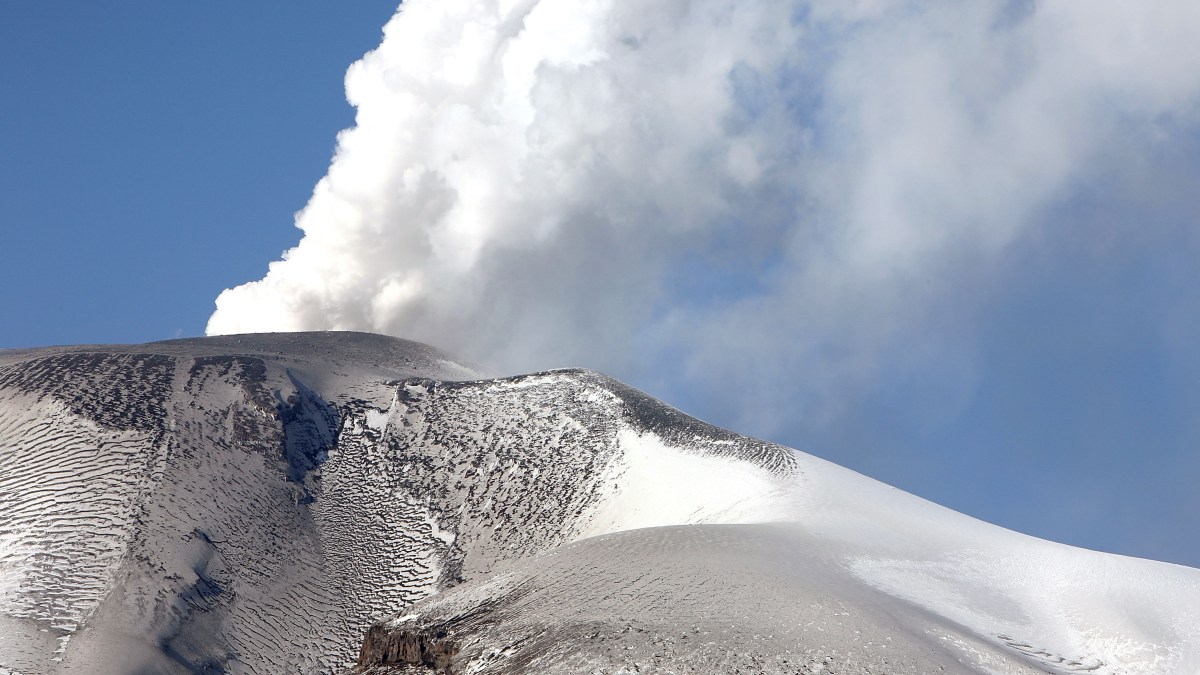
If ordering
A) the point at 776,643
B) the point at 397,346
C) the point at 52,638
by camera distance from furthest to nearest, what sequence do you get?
1. the point at 397,346
2. the point at 52,638
3. the point at 776,643

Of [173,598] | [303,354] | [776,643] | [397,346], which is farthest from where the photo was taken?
[397,346]

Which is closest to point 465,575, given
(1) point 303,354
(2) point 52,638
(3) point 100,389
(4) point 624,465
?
(4) point 624,465

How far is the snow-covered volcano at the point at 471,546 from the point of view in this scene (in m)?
41.5

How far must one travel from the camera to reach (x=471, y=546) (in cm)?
6094

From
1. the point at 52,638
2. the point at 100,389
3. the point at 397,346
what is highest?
the point at 397,346

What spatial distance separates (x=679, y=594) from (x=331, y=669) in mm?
18360

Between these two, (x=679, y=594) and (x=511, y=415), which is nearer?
(x=679, y=594)

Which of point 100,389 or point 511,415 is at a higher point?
point 511,415

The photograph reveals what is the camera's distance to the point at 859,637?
1526 inches

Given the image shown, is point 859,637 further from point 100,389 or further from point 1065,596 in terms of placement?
point 100,389

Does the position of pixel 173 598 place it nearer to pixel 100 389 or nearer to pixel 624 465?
pixel 100 389

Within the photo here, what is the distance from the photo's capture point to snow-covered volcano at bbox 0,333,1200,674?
41531mm

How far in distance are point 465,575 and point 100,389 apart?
2195 centimetres

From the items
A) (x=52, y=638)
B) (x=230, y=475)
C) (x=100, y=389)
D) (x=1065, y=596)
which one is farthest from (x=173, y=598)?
(x=1065, y=596)
